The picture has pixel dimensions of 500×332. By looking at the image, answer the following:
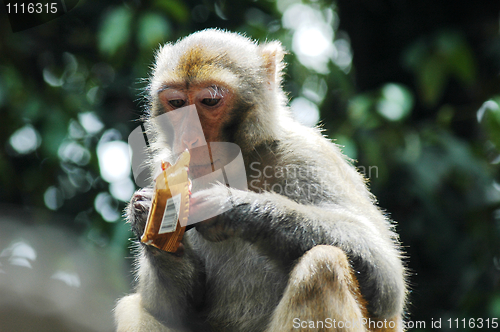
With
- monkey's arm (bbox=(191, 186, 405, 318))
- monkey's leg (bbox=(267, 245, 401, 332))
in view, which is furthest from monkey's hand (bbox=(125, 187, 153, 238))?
monkey's leg (bbox=(267, 245, 401, 332))

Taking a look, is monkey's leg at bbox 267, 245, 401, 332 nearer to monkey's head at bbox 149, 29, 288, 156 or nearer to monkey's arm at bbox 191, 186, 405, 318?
monkey's arm at bbox 191, 186, 405, 318

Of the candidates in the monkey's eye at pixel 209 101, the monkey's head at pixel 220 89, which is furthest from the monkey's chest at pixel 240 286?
the monkey's eye at pixel 209 101

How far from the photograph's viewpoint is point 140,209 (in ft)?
9.78

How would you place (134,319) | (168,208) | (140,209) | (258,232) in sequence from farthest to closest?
(134,319) < (140,209) < (258,232) < (168,208)

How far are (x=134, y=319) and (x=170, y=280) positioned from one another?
450 mm

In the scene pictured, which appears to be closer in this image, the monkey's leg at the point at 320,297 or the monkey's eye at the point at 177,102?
the monkey's leg at the point at 320,297

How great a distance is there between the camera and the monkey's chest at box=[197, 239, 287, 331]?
296 centimetres

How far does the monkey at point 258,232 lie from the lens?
8.66 ft

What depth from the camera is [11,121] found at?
5.38m

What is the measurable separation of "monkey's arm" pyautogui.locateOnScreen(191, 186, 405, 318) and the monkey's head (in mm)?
522

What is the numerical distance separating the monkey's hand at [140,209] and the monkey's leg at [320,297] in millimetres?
980

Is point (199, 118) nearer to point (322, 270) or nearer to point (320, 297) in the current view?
point (322, 270)

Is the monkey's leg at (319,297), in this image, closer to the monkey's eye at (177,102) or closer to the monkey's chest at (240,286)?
the monkey's chest at (240,286)

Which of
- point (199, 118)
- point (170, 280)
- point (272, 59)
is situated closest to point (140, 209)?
point (170, 280)
